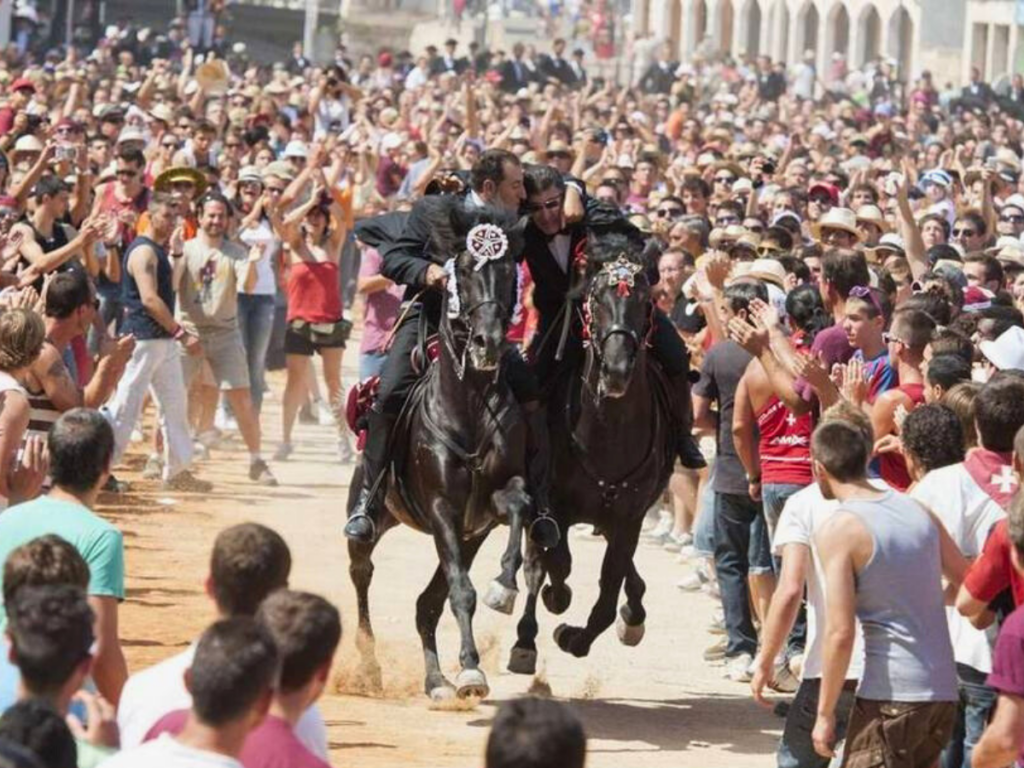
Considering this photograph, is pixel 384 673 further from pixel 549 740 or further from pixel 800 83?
pixel 800 83

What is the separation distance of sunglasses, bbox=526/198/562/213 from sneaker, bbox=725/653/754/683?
250 cm

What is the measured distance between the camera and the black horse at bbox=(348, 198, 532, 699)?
37.3ft

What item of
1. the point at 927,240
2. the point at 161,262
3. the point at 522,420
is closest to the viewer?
the point at 522,420

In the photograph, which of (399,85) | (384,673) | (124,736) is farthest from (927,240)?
(399,85)

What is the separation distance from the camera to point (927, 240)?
63.5 ft

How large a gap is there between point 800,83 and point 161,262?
43342mm

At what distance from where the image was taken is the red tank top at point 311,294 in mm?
20062

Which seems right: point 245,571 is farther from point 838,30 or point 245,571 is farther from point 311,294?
point 838,30

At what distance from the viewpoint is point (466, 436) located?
465 inches

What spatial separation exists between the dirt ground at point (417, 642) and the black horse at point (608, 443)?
43 centimetres

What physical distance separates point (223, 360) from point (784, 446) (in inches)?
284

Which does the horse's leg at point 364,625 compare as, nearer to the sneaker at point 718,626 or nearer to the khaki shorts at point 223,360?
the sneaker at point 718,626

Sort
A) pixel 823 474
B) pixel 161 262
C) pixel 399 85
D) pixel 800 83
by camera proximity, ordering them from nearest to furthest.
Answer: pixel 823 474, pixel 161 262, pixel 399 85, pixel 800 83

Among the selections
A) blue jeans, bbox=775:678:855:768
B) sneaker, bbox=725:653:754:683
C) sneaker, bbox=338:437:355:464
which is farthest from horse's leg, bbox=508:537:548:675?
sneaker, bbox=338:437:355:464
